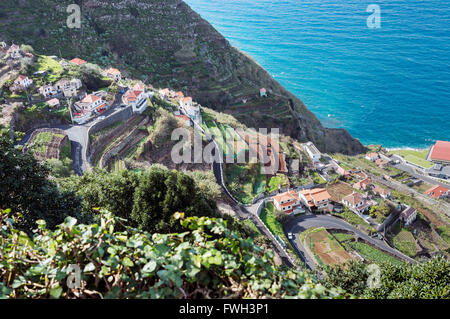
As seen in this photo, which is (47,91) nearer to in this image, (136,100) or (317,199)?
(136,100)

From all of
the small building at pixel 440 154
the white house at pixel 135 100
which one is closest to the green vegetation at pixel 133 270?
the white house at pixel 135 100

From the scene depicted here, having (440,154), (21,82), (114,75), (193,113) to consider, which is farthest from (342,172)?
(21,82)

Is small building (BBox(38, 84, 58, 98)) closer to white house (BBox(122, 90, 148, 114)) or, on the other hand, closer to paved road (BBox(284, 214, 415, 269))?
white house (BBox(122, 90, 148, 114))

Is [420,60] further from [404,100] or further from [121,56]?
[121,56]

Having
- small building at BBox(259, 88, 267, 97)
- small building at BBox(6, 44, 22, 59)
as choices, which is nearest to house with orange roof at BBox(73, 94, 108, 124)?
small building at BBox(6, 44, 22, 59)

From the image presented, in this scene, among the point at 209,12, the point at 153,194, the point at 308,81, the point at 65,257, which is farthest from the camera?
the point at 209,12
